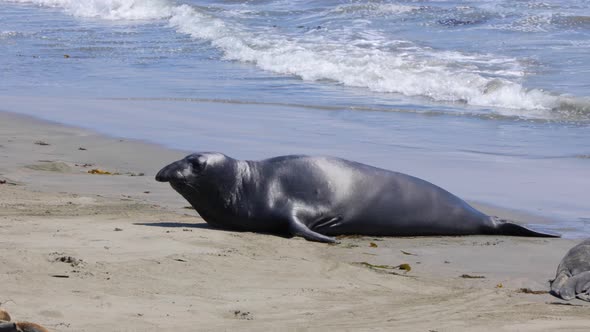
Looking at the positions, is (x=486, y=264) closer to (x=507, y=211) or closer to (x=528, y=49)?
(x=507, y=211)

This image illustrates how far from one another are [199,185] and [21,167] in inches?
95.8

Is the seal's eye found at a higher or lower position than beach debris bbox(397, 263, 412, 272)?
higher

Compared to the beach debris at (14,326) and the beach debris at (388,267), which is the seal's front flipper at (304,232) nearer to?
the beach debris at (388,267)

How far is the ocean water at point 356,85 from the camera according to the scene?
10141 millimetres

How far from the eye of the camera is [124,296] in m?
4.55

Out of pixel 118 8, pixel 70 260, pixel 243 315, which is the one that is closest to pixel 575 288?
pixel 243 315

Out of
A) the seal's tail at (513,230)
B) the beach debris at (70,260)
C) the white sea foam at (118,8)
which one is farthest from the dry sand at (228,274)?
the white sea foam at (118,8)

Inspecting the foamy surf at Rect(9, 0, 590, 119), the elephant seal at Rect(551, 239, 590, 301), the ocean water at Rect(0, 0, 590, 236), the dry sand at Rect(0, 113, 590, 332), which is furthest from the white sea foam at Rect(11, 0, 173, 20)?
the elephant seal at Rect(551, 239, 590, 301)

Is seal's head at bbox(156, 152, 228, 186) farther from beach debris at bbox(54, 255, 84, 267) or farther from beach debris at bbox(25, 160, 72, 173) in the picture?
beach debris at bbox(25, 160, 72, 173)

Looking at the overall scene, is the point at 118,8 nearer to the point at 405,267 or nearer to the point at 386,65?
the point at 386,65

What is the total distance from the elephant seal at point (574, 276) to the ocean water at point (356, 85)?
1301 millimetres

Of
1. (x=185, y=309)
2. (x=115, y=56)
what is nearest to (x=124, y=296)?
(x=185, y=309)

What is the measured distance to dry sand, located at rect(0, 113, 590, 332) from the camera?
4.39 m

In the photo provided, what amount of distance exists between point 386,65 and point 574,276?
12038 mm
